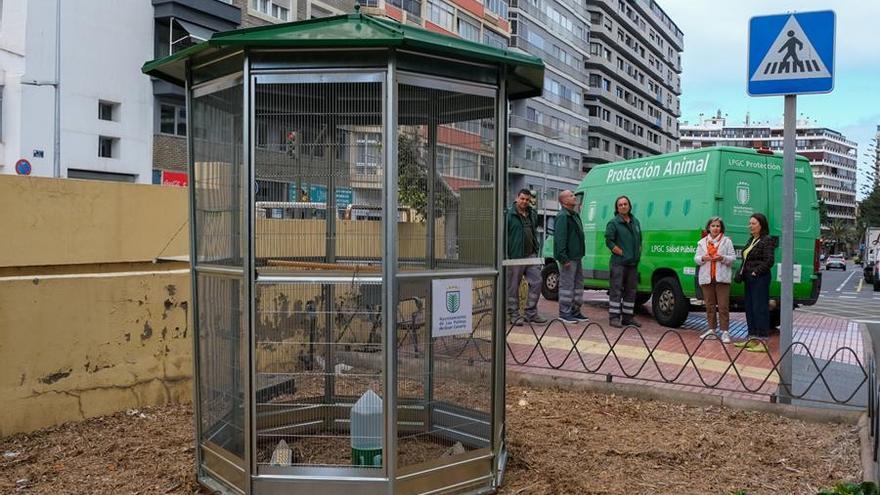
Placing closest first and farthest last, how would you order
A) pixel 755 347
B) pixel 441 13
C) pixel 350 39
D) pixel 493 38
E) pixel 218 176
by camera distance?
pixel 350 39 < pixel 218 176 < pixel 755 347 < pixel 441 13 < pixel 493 38

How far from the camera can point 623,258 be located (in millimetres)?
10773

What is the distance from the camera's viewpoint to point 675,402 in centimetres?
653

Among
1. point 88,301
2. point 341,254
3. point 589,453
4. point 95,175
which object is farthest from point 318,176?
point 95,175

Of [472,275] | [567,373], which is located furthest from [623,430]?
[472,275]

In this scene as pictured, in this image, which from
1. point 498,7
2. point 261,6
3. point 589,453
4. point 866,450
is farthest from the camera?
point 498,7

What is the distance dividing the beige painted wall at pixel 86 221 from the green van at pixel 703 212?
23.0ft

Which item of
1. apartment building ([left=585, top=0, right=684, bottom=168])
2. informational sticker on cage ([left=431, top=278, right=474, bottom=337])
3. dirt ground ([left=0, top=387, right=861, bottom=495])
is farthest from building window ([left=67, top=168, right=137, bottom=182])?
apartment building ([left=585, top=0, right=684, bottom=168])

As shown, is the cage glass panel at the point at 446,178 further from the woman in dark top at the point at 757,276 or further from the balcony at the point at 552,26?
the balcony at the point at 552,26

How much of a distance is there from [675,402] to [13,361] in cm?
528

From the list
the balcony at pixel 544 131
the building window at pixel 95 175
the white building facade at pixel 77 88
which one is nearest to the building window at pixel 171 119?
the white building facade at pixel 77 88

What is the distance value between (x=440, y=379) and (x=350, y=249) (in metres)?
1.00

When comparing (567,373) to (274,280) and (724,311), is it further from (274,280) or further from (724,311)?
(274,280)

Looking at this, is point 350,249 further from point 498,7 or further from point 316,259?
point 498,7

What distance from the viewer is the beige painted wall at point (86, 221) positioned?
5.32 meters
